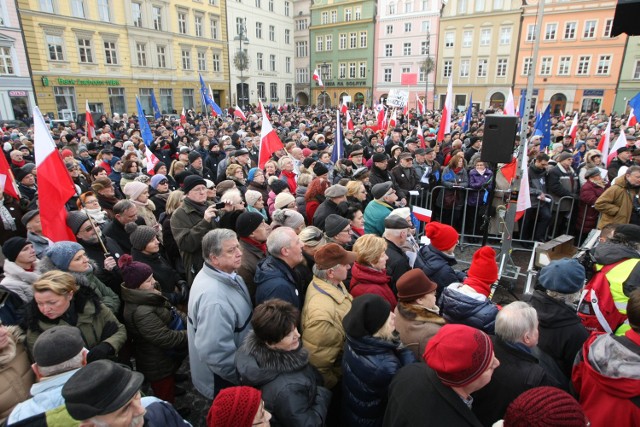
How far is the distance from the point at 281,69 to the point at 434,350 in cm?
5096

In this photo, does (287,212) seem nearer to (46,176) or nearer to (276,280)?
(276,280)

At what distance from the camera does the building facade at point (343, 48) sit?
1939 inches

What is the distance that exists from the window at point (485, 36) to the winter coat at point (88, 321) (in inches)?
1871

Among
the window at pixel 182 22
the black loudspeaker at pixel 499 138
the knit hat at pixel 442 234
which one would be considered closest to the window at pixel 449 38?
the window at pixel 182 22

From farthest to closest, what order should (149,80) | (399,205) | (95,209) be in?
(149,80) → (399,205) → (95,209)

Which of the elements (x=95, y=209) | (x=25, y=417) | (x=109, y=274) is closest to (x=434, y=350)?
(x=25, y=417)

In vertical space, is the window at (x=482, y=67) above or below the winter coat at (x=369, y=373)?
above

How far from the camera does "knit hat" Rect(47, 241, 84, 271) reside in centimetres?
312

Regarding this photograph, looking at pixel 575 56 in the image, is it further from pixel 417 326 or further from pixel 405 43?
pixel 417 326

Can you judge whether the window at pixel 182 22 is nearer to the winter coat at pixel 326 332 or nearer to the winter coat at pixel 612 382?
the winter coat at pixel 326 332

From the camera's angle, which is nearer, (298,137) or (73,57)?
(298,137)

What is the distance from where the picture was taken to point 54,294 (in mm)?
2607

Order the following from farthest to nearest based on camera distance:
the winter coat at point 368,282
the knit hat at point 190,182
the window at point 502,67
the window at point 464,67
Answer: the window at point 464,67 → the window at point 502,67 → the knit hat at point 190,182 → the winter coat at point 368,282

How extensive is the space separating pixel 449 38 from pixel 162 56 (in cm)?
3107
